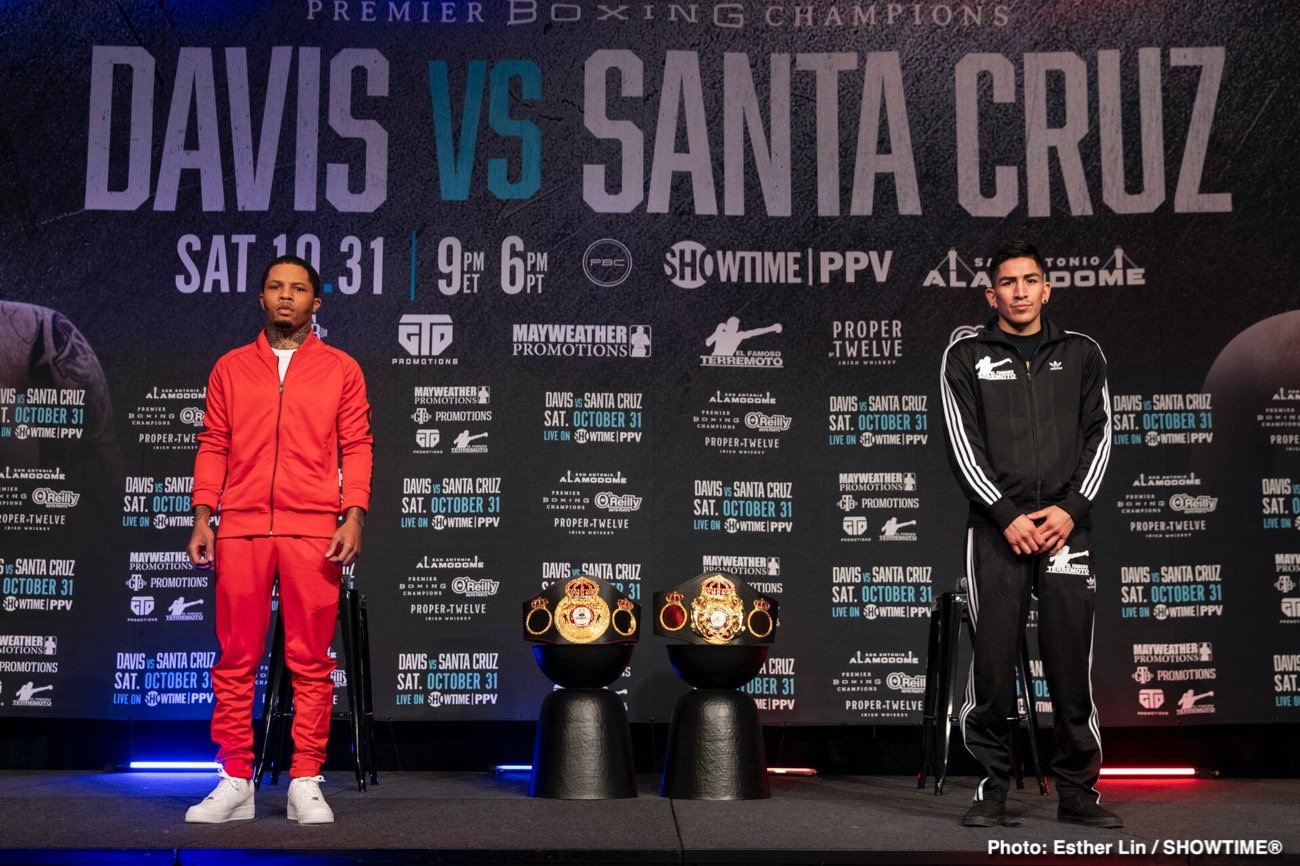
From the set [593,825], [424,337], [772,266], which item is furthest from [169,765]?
[772,266]

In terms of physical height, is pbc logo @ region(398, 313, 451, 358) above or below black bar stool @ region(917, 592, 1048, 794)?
above

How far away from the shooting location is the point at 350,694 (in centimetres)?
476

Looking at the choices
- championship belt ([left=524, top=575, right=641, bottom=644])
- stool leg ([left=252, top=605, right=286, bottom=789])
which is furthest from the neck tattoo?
championship belt ([left=524, top=575, right=641, bottom=644])

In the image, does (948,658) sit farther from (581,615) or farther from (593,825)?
(593,825)

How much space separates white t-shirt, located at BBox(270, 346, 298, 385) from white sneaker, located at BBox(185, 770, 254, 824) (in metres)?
1.26

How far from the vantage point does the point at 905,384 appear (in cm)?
561

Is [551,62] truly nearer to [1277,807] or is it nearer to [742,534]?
[742,534]

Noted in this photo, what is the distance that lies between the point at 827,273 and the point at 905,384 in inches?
23.6

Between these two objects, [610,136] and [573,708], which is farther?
Answer: [610,136]

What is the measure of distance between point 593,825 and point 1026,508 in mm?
1640

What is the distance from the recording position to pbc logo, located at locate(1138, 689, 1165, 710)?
535 centimetres

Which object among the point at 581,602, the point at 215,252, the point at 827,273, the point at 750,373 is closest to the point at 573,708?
the point at 581,602

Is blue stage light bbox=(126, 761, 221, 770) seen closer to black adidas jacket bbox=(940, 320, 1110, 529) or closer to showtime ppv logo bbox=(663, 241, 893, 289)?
showtime ppv logo bbox=(663, 241, 893, 289)

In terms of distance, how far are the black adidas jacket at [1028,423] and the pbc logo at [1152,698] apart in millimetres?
1828
